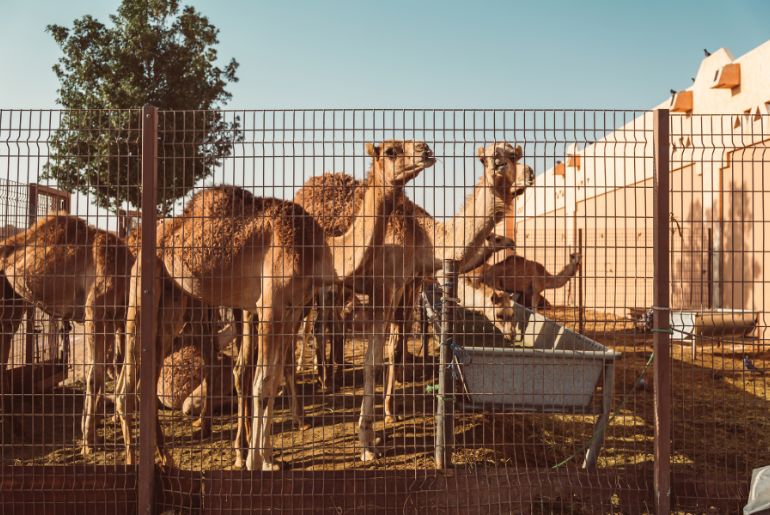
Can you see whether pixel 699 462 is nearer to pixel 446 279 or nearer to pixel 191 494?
pixel 446 279

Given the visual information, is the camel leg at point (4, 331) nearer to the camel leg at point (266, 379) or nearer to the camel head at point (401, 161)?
the camel leg at point (266, 379)

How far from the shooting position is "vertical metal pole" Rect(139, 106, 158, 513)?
459 cm

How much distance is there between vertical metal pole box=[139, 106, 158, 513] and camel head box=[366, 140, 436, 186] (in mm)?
1914

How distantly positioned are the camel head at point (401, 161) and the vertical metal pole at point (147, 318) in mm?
1914

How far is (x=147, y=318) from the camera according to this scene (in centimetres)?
459

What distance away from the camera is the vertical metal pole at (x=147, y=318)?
459 centimetres

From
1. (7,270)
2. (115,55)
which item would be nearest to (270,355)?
(7,270)

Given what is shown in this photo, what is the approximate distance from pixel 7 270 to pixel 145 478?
4.47 m

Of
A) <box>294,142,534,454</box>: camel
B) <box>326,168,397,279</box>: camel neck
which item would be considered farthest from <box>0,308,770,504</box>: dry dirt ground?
<box>326,168,397,279</box>: camel neck

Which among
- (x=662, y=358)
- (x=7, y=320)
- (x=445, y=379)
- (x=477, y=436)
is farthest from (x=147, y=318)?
(x=477, y=436)

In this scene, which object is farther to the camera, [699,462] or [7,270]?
[7,270]

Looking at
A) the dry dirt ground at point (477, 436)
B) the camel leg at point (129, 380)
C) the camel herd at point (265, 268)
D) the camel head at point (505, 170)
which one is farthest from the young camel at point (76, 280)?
the camel head at point (505, 170)

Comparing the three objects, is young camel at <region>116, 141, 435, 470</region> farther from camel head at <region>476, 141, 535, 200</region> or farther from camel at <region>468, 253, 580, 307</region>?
camel at <region>468, 253, 580, 307</region>

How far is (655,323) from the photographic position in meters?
4.54
